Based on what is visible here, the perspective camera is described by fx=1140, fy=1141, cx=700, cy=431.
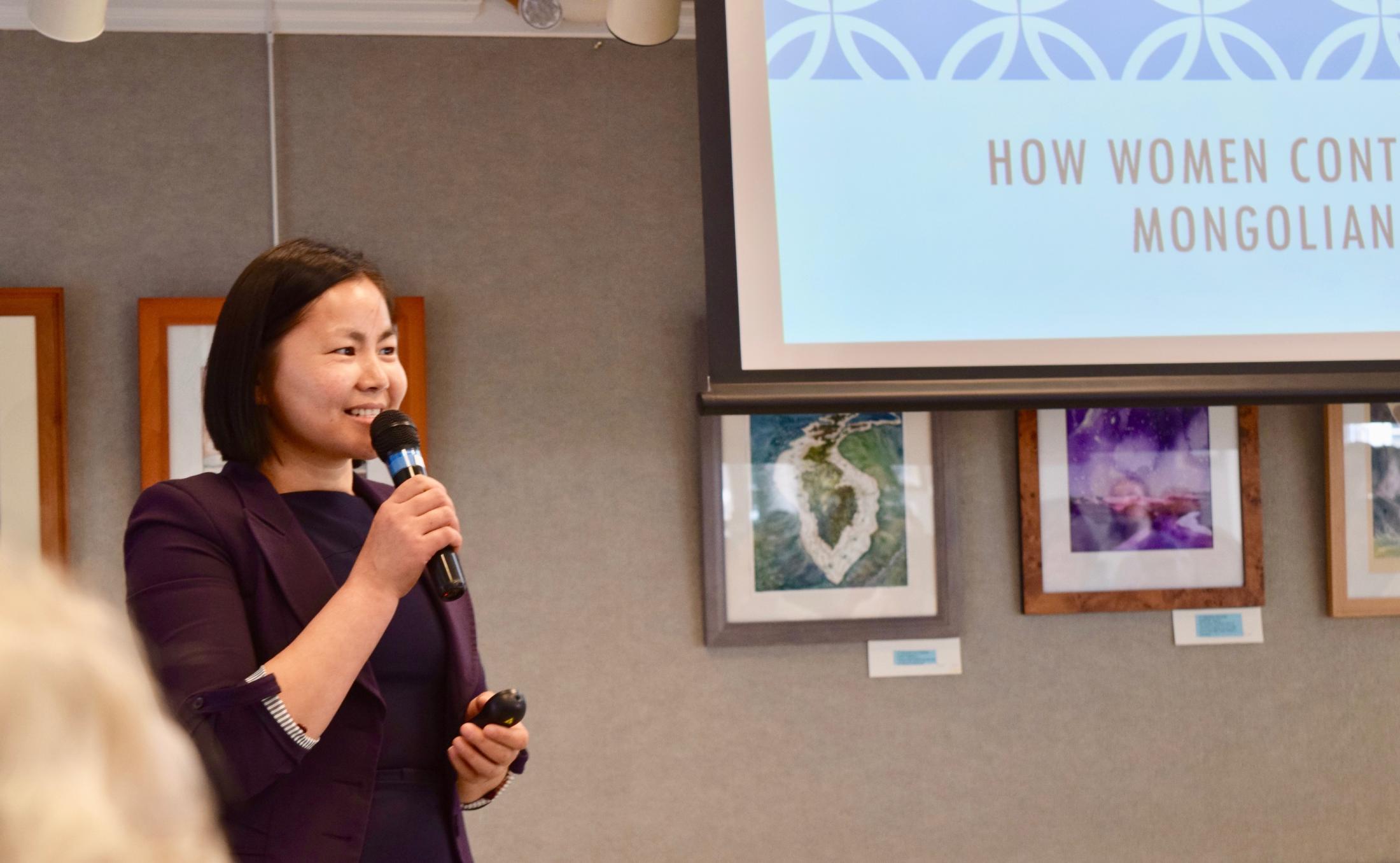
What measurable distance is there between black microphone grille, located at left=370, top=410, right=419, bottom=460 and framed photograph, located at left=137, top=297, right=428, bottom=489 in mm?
1159

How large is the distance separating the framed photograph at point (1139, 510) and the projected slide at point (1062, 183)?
51 centimetres

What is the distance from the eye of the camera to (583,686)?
2525 mm

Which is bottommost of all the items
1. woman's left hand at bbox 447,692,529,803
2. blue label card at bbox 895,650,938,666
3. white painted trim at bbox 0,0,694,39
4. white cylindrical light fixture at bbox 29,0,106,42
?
blue label card at bbox 895,650,938,666

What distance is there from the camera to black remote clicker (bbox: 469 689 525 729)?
4.08ft

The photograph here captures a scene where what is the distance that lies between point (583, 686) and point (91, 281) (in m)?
1.38

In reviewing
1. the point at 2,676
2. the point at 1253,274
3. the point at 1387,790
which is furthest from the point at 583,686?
the point at 2,676

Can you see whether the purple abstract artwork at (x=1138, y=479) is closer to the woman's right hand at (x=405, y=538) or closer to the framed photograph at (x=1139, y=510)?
the framed photograph at (x=1139, y=510)

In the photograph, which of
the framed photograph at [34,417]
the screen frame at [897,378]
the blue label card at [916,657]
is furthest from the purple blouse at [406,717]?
the blue label card at [916,657]

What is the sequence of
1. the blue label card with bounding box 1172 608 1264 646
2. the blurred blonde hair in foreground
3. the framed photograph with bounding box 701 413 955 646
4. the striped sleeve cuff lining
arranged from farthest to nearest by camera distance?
the blue label card with bounding box 1172 608 1264 646, the framed photograph with bounding box 701 413 955 646, the striped sleeve cuff lining, the blurred blonde hair in foreground

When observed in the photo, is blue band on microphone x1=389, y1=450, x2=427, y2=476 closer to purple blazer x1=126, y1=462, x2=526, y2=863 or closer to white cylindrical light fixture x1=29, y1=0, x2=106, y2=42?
purple blazer x1=126, y1=462, x2=526, y2=863

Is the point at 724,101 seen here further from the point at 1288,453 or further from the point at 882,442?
the point at 1288,453

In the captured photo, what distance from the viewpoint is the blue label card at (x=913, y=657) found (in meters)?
2.58

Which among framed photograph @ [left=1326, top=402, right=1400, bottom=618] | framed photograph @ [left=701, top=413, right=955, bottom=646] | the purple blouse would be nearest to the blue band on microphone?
the purple blouse

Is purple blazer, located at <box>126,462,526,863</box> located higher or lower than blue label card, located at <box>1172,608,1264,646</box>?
higher
